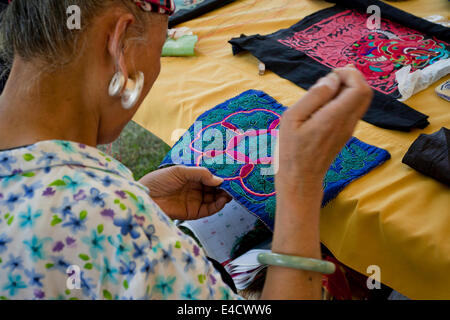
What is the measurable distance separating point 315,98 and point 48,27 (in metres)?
0.47

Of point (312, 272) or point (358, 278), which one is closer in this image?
point (312, 272)

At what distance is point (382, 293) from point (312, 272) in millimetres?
543

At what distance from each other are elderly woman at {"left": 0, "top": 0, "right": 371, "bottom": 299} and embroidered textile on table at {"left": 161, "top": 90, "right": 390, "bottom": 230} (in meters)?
0.25

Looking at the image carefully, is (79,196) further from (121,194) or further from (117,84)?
(117,84)

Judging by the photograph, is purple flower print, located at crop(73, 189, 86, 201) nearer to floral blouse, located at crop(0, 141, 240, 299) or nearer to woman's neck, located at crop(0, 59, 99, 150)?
floral blouse, located at crop(0, 141, 240, 299)

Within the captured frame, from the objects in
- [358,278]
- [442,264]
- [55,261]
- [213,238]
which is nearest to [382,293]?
[358,278]

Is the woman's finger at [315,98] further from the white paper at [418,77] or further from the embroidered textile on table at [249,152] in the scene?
the white paper at [418,77]

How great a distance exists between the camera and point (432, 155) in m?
0.93

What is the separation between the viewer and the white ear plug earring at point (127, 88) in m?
0.69

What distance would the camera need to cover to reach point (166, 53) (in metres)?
1.55

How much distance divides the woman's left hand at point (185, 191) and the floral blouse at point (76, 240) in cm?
40

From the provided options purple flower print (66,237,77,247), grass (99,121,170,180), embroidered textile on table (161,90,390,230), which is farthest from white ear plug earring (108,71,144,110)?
grass (99,121,170,180)

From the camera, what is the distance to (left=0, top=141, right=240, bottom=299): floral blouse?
0.57 m
